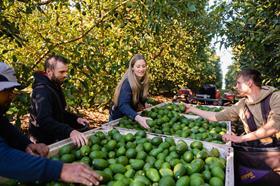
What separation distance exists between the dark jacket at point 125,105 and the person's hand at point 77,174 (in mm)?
2092

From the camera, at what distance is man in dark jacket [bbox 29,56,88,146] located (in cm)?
308

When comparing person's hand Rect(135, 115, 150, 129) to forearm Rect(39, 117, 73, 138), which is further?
person's hand Rect(135, 115, 150, 129)

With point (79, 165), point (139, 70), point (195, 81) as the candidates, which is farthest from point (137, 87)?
point (195, 81)

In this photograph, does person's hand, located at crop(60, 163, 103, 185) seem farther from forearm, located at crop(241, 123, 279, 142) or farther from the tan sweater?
the tan sweater

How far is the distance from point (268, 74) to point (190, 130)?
3.12 m

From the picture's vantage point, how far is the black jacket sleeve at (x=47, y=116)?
308 centimetres

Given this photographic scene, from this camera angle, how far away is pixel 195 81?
1948 centimetres

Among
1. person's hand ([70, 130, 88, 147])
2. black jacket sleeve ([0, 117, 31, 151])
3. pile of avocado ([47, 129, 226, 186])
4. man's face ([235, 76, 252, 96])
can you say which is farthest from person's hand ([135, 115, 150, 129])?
black jacket sleeve ([0, 117, 31, 151])

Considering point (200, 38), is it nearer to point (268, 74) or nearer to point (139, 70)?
point (268, 74)

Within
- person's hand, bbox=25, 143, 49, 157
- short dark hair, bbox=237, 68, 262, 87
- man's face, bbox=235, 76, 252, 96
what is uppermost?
short dark hair, bbox=237, 68, 262, 87

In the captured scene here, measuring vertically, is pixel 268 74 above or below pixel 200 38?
below

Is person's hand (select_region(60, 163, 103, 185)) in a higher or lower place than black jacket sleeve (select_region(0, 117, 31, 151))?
lower

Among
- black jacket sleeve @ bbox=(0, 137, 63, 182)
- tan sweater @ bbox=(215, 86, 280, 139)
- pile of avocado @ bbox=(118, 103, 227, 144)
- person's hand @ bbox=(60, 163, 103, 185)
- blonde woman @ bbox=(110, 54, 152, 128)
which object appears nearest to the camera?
black jacket sleeve @ bbox=(0, 137, 63, 182)

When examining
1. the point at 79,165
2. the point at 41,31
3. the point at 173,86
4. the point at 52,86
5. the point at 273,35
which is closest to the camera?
the point at 79,165
